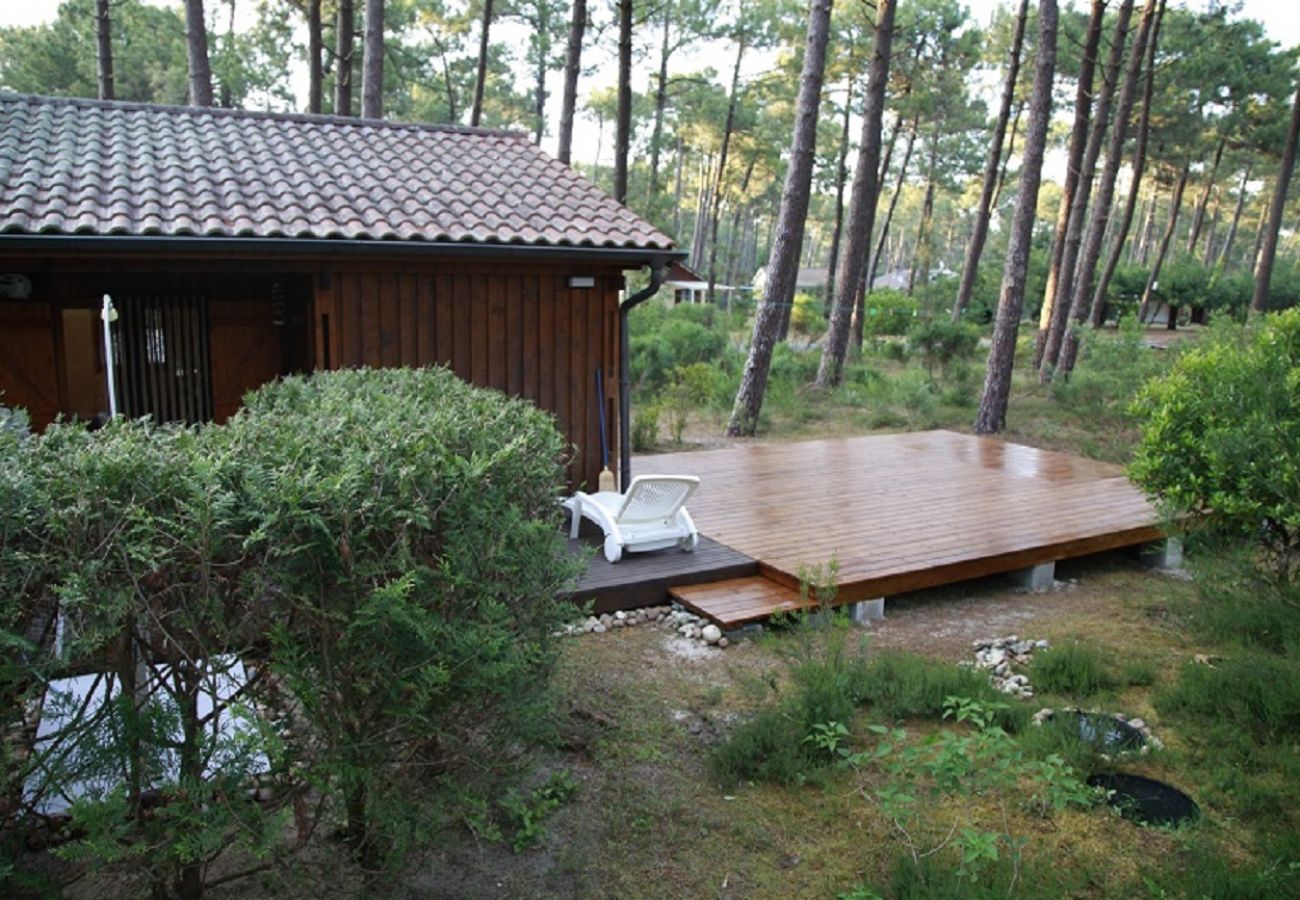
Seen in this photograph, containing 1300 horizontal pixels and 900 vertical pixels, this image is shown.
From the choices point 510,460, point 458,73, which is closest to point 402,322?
point 510,460

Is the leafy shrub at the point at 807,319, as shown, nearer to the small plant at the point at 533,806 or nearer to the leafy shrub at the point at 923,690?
the leafy shrub at the point at 923,690

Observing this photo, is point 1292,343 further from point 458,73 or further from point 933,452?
point 458,73

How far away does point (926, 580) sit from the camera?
5.85 m

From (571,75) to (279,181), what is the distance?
348 inches

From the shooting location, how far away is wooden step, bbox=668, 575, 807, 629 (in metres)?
5.19

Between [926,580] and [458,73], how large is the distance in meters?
25.9

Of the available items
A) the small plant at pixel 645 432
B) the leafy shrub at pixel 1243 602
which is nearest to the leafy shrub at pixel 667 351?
the small plant at pixel 645 432

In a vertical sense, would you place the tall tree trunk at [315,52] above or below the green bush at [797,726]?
above

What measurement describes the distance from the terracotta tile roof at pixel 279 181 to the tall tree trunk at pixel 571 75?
605 cm

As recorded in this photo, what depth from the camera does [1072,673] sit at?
178 inches

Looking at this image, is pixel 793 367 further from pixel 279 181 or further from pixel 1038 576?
pixel 279 181

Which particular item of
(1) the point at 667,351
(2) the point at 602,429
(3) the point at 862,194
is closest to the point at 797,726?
(2) the point at 602,429

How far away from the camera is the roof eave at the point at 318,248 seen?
17.0 ft

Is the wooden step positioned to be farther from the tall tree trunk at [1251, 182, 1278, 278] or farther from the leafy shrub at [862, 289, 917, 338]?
the tall tree trunk at [1251, 182, 1278, 278]
